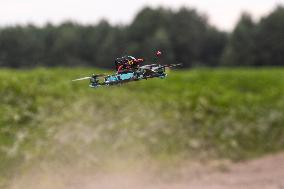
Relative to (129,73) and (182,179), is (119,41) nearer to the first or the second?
(129,73)

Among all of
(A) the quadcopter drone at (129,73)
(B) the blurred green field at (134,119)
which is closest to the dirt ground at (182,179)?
(B) the blurred green field at (134,119)

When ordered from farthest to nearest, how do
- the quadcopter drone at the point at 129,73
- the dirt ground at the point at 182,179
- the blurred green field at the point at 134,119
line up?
the blurred green field at the point at 134,119 → the dirt ground at the point at 182,179 → the quadcopter drone at the point at 129,73

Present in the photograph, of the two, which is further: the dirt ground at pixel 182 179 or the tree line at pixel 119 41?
the dirt ground at pixel 182 179

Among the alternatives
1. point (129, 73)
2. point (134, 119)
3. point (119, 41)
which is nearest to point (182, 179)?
point (134, 119)

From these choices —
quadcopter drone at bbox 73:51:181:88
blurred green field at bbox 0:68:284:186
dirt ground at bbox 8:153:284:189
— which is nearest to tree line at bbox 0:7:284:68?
quadcopter drone at bbox 73:51:181:88

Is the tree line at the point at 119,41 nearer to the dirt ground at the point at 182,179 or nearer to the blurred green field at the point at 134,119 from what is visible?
the dirt ground at the point at 182,179

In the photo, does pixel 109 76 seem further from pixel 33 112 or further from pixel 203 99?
pixel 203 99

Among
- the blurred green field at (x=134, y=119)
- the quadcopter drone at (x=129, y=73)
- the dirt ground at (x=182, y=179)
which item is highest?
the quadcopter drone at (x=129, y=73)

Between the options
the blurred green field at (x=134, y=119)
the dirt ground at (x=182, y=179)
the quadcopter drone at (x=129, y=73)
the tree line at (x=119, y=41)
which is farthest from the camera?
the blurred green field at (x=134, y=119)
